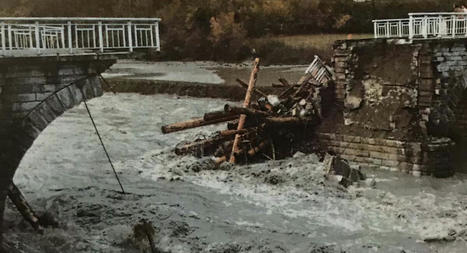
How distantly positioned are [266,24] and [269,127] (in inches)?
1282

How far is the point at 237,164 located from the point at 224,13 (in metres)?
35.3

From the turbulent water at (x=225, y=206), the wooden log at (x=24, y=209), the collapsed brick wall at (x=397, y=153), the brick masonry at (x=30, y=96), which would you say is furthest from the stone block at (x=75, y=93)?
the collapsed brick wall at (x=397, y=153)

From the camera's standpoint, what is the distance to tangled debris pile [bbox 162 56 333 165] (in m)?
18.3

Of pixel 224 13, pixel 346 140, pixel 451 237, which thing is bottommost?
pixel 451 237

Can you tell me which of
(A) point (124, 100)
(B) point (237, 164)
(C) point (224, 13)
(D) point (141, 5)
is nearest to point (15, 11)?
(D) point (141, 5)

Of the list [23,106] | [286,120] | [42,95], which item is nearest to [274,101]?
[286,120]

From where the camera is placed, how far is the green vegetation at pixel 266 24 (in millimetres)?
45875

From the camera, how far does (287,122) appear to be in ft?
60.7

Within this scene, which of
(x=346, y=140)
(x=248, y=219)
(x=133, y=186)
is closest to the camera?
(x=248, y=219)

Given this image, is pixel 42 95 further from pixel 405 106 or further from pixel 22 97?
pixel 405 106

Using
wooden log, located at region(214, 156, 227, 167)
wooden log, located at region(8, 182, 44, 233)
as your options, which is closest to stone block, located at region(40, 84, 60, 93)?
wooden log, located at region(8, 182, 44, 233)

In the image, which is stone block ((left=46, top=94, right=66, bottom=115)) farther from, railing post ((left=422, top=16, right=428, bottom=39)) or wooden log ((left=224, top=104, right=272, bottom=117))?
railing post ((left=422, top=16, right=428, bottom=39))

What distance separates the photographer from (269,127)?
18.5m

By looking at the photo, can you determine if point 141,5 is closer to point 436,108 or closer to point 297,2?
point 297,2
